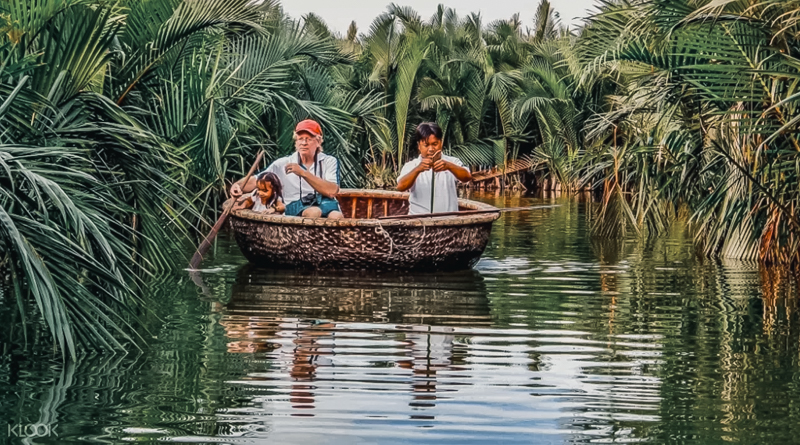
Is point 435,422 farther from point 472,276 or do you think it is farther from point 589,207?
point 589,207

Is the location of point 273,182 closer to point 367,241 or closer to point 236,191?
point 236,191

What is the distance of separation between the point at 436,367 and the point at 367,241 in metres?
4.79

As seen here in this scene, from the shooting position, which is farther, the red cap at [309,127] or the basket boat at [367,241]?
the red cap at [309,127]

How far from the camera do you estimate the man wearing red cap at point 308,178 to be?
11266mm

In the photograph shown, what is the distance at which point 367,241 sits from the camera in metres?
11.0

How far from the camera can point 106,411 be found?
516 cm

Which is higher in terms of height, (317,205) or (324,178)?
(324,178)

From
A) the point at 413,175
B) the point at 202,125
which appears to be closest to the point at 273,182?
the point at 413,175

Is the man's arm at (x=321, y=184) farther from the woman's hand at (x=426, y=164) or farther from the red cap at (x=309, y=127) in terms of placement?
the woman's hand at (x=426, y=164)

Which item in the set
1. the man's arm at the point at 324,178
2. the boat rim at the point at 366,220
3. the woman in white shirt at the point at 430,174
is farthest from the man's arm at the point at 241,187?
the woman in white shirt at the point at 430,174

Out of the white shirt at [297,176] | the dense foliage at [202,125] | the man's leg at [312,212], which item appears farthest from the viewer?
the man's leg at [312,212]

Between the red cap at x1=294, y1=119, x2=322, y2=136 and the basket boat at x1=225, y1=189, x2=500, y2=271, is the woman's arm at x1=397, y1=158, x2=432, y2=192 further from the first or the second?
the red cap at x1=294, y1=119, x2=322, y2=136

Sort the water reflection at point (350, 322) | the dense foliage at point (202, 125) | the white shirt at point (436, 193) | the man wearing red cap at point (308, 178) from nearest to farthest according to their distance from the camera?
the dense foliage at point (202, 125)
the water reflection at point (350, 322)
the man wearing red cap at point (308, 178)
the white shirt at point (436, 193)

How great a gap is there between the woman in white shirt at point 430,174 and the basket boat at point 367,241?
0.44 meters
